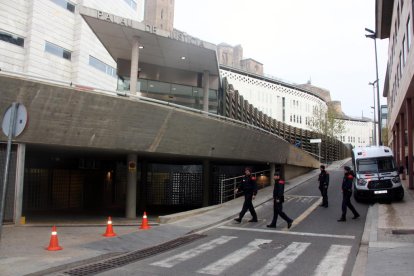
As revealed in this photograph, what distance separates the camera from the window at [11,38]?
120 feet

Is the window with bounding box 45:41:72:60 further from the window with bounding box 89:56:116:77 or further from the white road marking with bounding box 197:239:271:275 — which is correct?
the white road marking with bounding box 197:239:271:275

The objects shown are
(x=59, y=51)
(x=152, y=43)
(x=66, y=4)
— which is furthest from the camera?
(x=66, y=4)

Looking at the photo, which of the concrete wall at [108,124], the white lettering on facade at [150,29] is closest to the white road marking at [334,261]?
the concrete wall at [108,124]

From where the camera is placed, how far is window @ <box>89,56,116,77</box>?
47.3m

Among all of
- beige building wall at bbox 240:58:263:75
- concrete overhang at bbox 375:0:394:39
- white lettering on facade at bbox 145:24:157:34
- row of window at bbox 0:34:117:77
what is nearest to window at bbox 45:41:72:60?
row of window at bbox 0:34:117:77

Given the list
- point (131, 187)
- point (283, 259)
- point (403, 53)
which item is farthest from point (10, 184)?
point (403, 53)

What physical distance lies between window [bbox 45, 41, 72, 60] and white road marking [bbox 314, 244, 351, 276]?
126 ft

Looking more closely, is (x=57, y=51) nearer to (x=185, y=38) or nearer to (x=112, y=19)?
(x=185, y=38)

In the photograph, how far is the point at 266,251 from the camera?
9609 mm

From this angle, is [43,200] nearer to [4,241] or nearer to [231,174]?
[4,241]

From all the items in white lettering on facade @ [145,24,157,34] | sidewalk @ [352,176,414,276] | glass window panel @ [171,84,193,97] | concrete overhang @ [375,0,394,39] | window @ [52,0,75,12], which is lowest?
sidewalk @ [352,176,414,276]

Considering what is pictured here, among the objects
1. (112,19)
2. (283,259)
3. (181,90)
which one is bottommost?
(283,259)

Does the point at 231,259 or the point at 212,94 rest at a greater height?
Result: the point at 212,94

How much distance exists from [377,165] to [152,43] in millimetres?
12601
